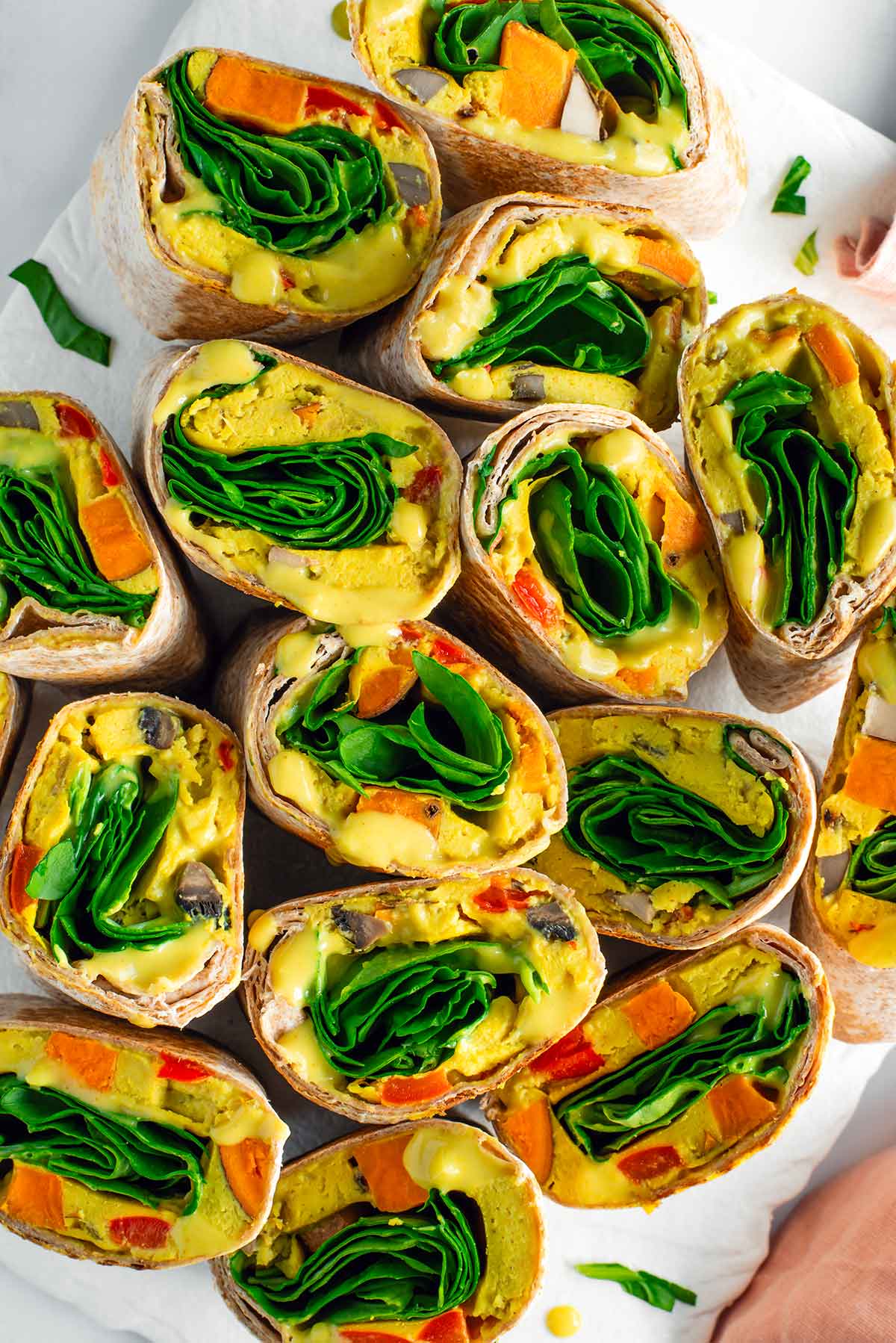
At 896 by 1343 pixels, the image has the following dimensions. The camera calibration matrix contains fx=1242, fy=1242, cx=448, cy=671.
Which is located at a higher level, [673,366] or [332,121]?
[332,121]

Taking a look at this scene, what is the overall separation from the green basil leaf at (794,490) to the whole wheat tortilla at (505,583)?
0.38 ft

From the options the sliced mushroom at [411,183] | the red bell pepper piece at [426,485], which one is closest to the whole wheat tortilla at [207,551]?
the red bell pepper piece at [426,485]

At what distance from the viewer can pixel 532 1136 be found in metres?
2.20

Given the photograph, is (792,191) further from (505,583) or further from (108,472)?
(108,472)

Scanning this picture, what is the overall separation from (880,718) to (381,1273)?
127cm

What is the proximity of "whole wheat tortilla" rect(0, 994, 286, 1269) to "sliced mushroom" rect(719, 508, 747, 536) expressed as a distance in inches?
47.6

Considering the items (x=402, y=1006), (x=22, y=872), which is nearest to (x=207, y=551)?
(x=22, y=872)

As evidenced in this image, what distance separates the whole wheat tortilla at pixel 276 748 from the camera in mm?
1912

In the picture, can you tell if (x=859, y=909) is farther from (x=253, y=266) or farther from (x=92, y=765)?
(x=253, y=266)

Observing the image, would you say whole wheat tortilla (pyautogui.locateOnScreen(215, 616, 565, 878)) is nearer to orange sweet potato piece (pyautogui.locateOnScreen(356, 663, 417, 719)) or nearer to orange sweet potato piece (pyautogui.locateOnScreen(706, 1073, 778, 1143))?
orange sweet potato piece (pyautogui.locateOnScreen(356, 663, 417, 719))

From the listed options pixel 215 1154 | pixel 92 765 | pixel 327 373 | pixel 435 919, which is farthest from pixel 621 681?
pixel 215 1154

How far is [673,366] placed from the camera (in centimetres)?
215

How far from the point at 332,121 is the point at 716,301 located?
0.90 metres

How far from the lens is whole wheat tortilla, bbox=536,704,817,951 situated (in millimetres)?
2039
